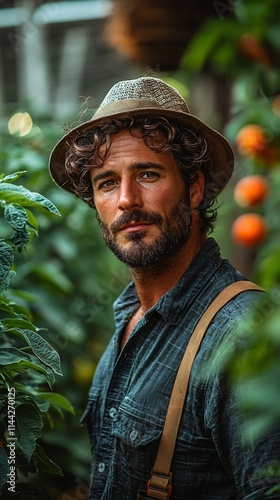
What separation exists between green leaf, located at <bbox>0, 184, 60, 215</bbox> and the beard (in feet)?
0.93

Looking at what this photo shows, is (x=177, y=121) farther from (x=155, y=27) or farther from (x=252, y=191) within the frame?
(x=155, y=27)

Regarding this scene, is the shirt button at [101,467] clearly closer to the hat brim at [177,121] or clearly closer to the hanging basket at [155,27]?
the hat brim at [177,121]

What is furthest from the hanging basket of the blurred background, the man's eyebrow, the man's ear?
the man's eyebrow

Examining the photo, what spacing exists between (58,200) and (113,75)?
272 centimetres

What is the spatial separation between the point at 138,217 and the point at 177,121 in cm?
34

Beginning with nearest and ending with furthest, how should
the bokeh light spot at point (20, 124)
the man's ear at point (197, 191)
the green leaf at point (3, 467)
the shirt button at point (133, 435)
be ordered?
the green leaf at point (3, 467)
the shirt button at point (133, 435)
the man's ear at point (197, 191)
the bokeh light spot at point (20, 124)

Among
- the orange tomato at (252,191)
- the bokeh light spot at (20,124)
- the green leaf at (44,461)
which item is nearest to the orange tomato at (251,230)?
the orange tomato at (252,191)

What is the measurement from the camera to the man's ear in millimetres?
2207

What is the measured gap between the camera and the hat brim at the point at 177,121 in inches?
81.0

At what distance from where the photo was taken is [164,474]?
1742mm

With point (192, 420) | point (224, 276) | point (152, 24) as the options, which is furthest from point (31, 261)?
point (192, 420)

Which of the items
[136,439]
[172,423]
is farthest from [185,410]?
[136,439]

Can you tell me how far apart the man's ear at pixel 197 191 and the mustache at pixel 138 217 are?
0.21 meters

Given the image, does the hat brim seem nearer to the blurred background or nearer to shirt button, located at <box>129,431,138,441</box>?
the blurred background
